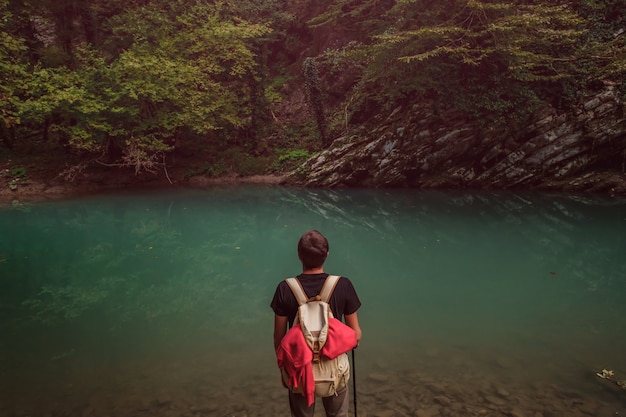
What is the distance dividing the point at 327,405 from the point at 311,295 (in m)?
0.84

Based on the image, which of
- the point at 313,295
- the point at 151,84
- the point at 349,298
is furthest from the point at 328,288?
the point at 151,84

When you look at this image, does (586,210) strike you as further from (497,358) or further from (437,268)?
(497,358)

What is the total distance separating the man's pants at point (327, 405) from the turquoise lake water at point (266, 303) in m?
1.72

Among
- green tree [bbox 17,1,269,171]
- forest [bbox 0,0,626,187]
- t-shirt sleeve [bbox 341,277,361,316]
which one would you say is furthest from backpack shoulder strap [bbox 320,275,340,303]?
green tree [bbox 17,1,269,171]

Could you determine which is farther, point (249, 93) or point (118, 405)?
point (249, 93)

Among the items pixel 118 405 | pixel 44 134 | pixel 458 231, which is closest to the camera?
pixel 118 405

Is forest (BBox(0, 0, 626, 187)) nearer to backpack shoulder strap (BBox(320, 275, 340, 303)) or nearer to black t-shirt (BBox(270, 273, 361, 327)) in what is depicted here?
black t-shirt (BBox(270, 273, 361, 327))

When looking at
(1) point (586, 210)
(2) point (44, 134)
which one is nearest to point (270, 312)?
(1) point (586, 210)

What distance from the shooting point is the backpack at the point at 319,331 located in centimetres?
265

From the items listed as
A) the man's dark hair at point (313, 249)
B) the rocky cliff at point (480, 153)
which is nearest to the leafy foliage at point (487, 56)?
the rocky cliff at point (480, 153)

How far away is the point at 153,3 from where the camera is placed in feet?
79.0

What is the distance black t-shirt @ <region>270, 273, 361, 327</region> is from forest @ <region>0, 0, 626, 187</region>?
15.9m

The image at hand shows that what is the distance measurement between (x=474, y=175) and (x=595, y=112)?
5446 millimetres

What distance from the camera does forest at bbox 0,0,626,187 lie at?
17719 mm
